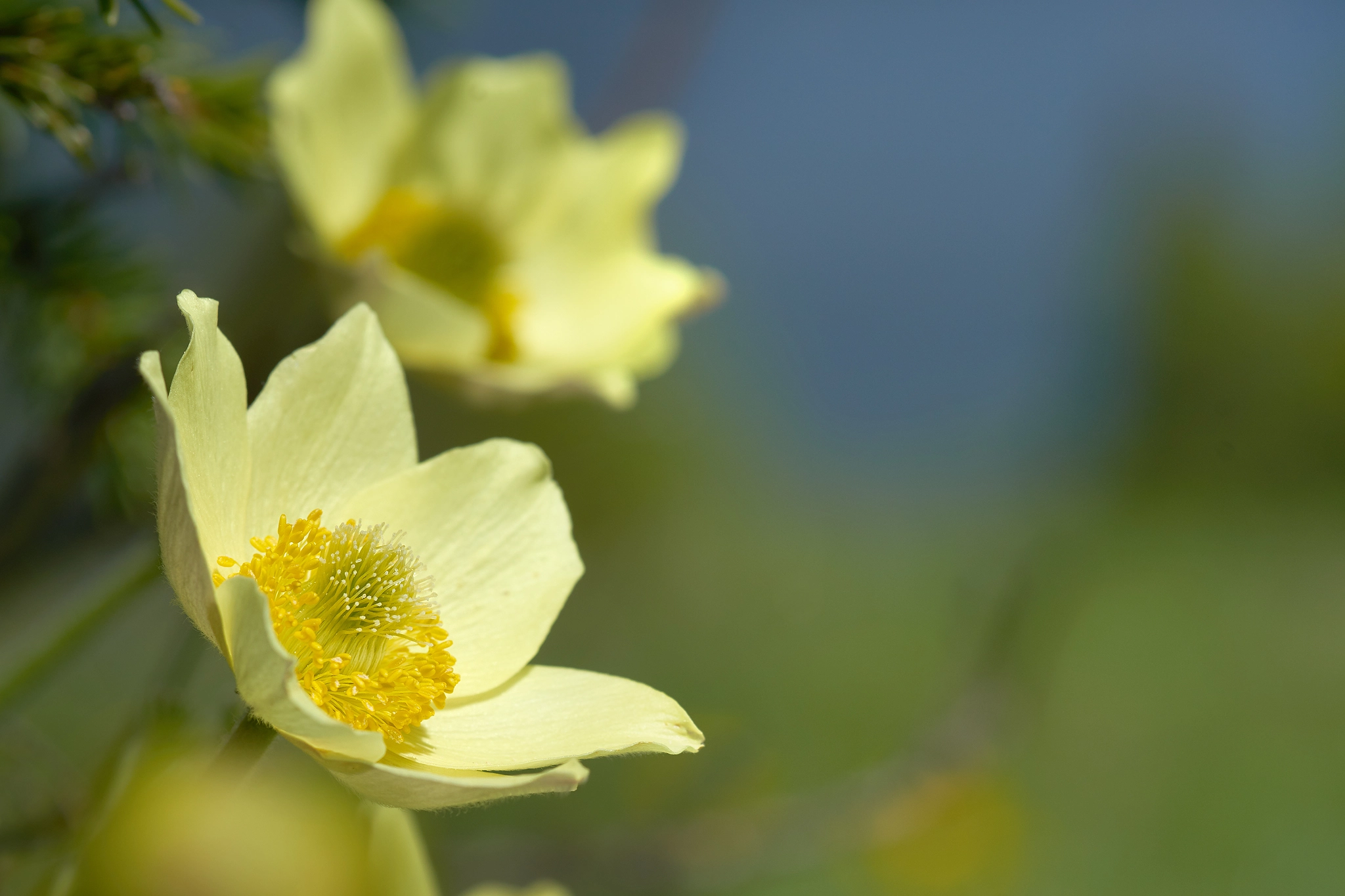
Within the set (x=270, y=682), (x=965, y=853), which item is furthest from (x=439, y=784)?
(x=965, y=853)

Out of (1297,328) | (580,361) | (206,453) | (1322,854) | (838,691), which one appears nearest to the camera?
(206,453)

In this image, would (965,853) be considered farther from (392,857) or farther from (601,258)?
(392,857)

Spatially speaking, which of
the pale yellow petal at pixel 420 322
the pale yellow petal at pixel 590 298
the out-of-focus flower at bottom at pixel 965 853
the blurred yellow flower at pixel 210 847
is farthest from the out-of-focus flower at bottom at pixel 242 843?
the out-of-focus flower at bottom at pixel 965 853

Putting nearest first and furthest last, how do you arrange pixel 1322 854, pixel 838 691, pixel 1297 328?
pixel 1322 854
pixel 838 691
pixel 1297 328

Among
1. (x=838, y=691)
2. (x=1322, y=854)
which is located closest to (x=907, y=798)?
(x=838, y=691)

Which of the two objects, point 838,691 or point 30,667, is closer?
point 30,667

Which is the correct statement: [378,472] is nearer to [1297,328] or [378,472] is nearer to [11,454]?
[11,454]

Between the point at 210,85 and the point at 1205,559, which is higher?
the point at 210,85

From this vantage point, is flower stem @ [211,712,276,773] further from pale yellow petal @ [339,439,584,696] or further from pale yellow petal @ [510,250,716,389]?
pale yellow petal @ [510,250,716,389]
